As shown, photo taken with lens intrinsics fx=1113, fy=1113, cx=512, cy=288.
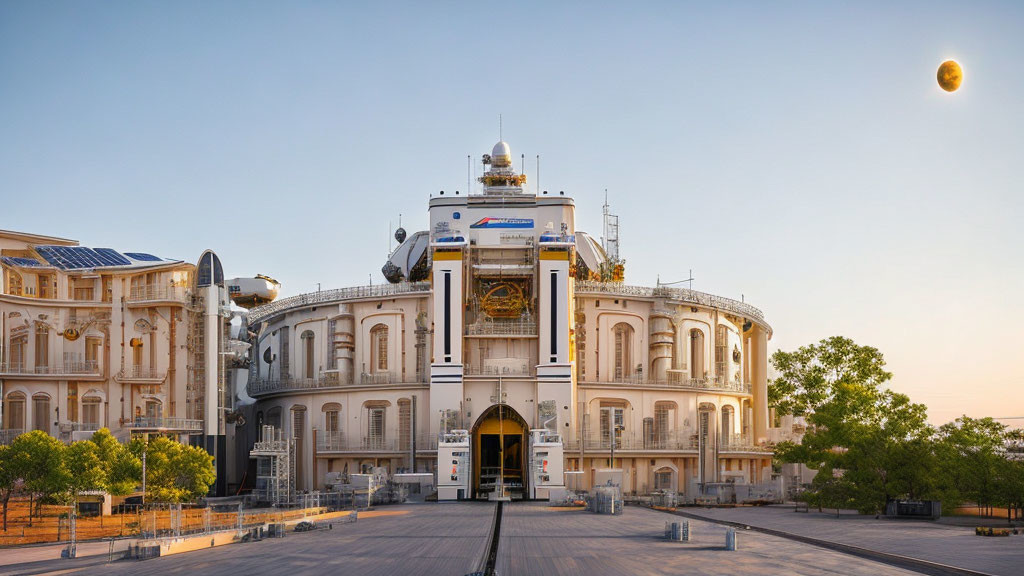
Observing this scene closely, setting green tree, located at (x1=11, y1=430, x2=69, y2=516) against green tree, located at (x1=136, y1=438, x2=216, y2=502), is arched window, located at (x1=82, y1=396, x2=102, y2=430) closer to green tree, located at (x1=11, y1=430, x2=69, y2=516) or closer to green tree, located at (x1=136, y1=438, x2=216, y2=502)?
green tree, located at (x1=136, y1=438, x2=216, y2=502)

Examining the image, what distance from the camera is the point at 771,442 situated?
3831 inches

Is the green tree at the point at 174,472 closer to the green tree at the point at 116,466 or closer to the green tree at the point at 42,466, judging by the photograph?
the green tree at the point at 116,466

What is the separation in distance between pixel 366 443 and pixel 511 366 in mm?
12800

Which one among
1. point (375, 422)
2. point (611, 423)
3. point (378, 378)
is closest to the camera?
point (611, 423)

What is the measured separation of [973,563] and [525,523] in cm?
2231

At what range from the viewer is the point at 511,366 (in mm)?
82375

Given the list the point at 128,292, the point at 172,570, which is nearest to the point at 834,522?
the point at 172,570

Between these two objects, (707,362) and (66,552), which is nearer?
(66,552)

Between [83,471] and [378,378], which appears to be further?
[378,378]

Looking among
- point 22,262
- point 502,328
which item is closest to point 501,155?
point 502,328

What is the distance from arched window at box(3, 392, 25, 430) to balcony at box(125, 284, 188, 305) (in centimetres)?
929

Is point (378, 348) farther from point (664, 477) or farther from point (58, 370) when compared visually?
point (664, 477)

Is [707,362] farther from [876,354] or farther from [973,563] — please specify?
[973,563]

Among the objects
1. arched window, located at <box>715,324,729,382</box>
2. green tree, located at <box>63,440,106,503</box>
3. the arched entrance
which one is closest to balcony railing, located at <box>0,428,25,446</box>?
green tree, located at <box>63,440,106,503</box>
